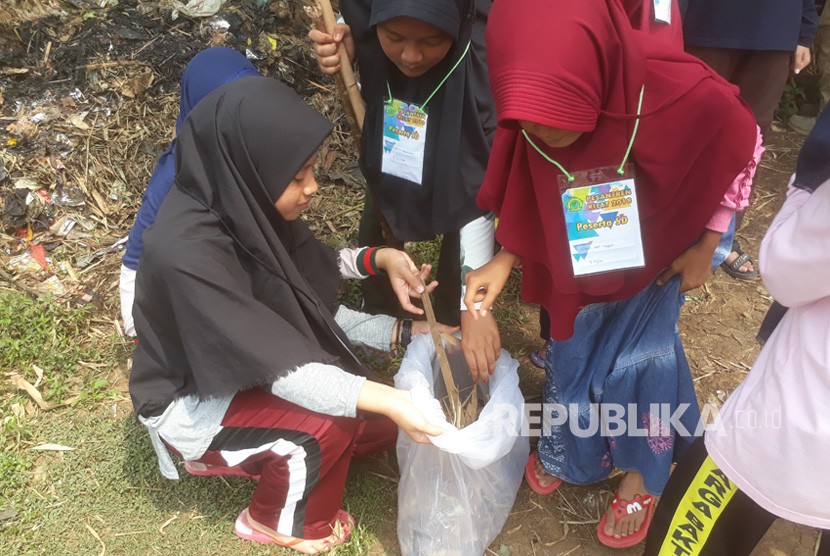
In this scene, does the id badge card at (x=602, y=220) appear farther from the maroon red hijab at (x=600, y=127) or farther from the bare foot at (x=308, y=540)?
the bare foot at (x=308, y=540)

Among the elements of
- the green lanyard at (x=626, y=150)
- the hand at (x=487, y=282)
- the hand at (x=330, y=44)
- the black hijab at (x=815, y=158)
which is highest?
the black hijab at (x=815, y=158)

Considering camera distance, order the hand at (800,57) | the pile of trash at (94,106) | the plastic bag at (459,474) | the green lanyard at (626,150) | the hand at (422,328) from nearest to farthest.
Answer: the green lanyard at (626,150), the plastic bag at (459,474), the hand at (422,328), the hand at (800,57), the pile of trash at (94,106)

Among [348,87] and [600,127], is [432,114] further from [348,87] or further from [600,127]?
[600,127]

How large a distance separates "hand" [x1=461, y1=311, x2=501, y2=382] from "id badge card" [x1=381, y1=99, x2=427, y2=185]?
56 centimetres

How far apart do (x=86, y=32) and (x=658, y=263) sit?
11.5ft

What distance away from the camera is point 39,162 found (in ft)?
11.1

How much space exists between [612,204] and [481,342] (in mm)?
567

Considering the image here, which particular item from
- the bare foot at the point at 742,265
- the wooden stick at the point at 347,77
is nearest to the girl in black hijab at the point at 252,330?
the wooden stick at the point at 347,77

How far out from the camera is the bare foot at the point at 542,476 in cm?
229

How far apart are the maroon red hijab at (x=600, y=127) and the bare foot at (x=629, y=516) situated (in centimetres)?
63

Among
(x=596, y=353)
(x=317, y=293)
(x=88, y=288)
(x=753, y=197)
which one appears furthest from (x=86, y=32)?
(x=753, y=197)

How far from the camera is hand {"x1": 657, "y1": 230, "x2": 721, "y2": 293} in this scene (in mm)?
1688

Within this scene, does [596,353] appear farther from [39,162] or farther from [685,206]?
[39,162]

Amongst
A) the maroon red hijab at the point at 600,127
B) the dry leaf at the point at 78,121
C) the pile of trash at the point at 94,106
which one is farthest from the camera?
the dry leaf at the point at 78,121
